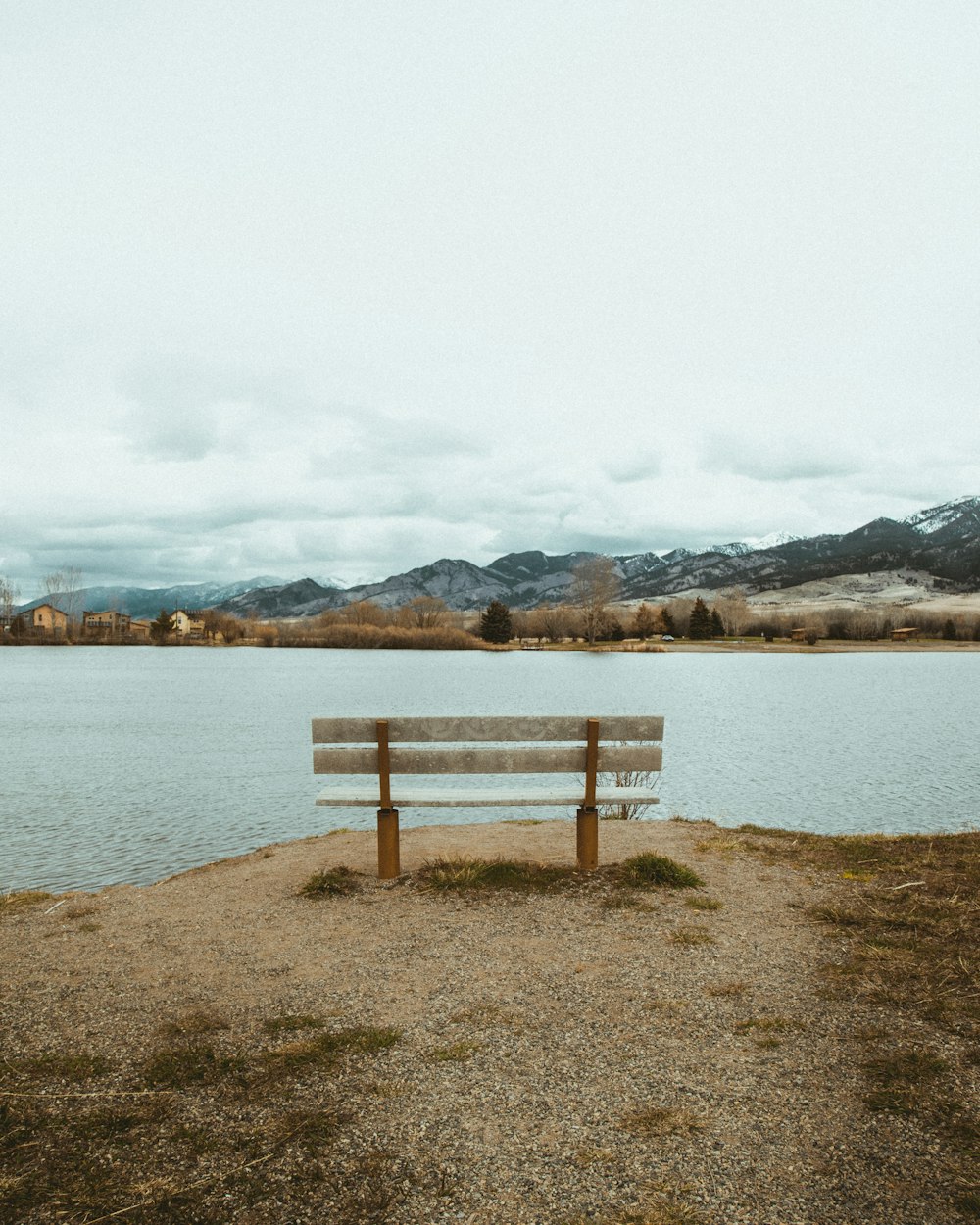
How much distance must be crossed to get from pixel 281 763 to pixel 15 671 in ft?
192

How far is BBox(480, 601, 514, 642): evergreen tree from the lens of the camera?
127 m

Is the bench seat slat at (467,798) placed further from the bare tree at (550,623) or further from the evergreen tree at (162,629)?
the evergreen tree at (162,629)

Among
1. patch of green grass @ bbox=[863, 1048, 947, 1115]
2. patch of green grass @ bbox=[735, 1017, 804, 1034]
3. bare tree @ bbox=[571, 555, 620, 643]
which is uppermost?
bare tree @ bbox=[571, 555, 620, 643]

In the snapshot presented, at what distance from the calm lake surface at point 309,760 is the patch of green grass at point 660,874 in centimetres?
769

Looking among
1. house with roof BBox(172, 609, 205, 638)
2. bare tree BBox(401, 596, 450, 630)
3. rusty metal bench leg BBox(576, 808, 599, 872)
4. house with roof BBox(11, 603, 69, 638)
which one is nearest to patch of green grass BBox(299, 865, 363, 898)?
rusty metal bench leg BBox(576, 808, 599, 872)

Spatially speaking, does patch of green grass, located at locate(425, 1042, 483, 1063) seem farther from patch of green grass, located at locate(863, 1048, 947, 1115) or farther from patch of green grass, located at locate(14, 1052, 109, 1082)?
patch of green grass, located at locate(863, 1048, 947, 1115)

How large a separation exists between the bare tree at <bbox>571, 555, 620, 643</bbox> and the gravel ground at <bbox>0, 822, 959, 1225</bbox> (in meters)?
116

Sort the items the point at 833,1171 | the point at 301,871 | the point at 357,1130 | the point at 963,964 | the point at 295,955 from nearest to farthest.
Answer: the point at 833,1171, the point at 357,1130, the point at 963,964, the point at 295,955, the point at 301,871

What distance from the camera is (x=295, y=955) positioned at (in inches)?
236

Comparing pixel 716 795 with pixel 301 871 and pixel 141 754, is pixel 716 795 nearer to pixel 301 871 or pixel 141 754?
pixel 301 871

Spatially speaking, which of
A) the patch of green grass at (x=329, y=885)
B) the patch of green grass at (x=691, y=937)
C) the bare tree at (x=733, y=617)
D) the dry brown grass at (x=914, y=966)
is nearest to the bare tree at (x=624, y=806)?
the dry brown grass at (x=914, y=966)

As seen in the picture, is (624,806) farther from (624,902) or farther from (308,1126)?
(308,1126)

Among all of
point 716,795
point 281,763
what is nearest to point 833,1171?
point 716,795

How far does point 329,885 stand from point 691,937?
11.6 feet
